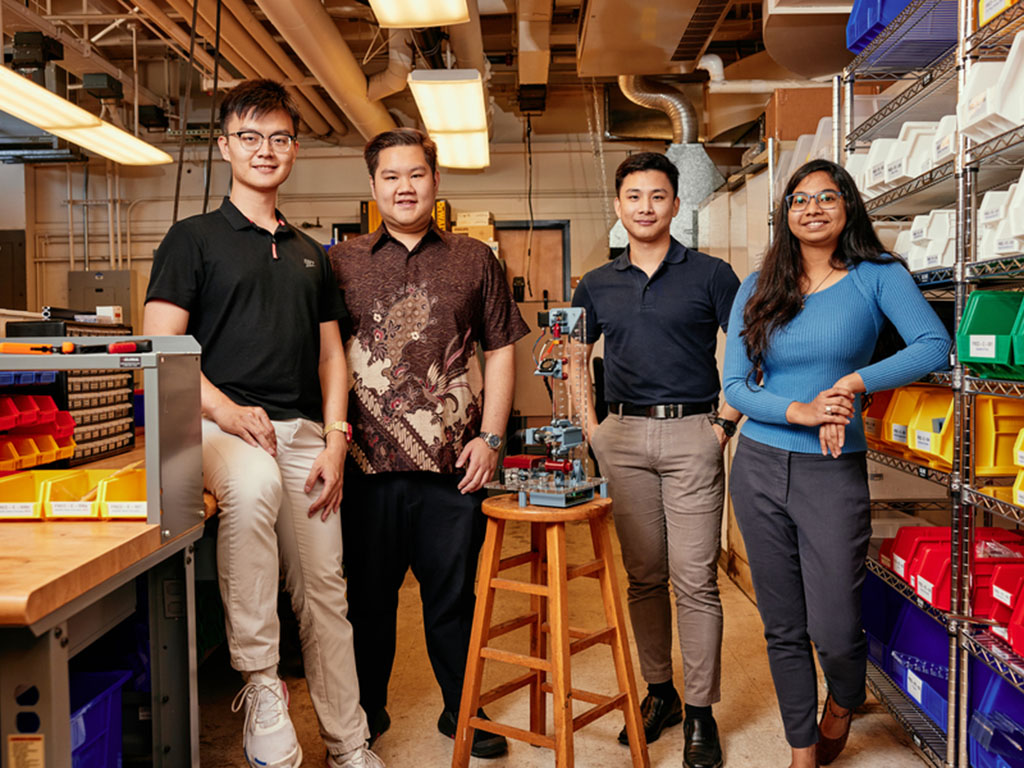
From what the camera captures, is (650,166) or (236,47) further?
(236,47)

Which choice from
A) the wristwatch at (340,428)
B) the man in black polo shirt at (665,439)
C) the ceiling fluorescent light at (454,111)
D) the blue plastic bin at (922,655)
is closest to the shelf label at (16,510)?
the wristwatch at (340,428)

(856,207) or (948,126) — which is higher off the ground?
(948,126)

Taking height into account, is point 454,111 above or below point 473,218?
above

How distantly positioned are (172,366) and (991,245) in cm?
181

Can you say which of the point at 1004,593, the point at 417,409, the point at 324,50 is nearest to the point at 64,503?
the point at 417,409

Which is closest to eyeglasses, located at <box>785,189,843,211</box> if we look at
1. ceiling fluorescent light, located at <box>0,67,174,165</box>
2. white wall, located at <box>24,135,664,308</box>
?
ceiling fluorescent light, located at <box>0,67,174,165</box>

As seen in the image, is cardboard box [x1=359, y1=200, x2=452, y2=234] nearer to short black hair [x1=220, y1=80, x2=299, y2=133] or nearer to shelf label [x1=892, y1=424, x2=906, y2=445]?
short black hair [x1=220, y1=80, x2=299, y2=133]

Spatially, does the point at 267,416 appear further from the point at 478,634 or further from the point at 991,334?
the point at 991,334

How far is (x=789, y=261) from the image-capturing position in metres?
1.99

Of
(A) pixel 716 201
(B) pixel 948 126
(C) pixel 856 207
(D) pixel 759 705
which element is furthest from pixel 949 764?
(A) pixel 716 201

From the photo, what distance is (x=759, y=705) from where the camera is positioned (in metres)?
2.58

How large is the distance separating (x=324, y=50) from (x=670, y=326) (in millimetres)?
2910

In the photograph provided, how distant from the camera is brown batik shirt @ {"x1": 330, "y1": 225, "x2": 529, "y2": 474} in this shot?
2.11m

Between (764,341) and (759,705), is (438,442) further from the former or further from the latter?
(759,705)
